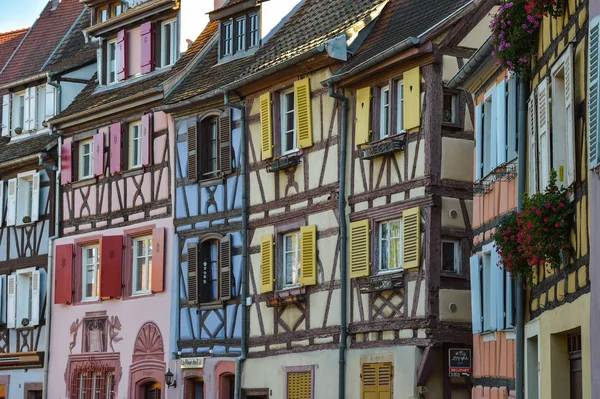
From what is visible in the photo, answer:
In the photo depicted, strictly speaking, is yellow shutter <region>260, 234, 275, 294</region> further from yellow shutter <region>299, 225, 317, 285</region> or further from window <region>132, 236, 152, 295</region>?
window <region>132, 236, 152, 295</region>

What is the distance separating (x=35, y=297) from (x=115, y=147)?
473 centimetres

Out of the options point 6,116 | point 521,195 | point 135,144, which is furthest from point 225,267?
point 6,116

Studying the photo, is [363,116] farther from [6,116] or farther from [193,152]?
[6,116]

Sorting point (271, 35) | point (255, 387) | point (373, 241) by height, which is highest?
point (271, 35)

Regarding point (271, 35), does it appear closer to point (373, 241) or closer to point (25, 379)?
point (373, 241)

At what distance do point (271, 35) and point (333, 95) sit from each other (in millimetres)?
4854

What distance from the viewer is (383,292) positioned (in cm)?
2314

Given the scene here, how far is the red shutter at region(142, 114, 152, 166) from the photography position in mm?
30328

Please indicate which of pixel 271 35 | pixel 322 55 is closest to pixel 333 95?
pixel 322 55

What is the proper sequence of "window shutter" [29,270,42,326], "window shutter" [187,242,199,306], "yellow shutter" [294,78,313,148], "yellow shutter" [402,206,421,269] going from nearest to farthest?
"yellow shutter" [402,206,421,269] < "yellow shutter" [294,78,313,148] < "window shutter" [187,242,199,306] < "window shutter" [29,270,42,326]

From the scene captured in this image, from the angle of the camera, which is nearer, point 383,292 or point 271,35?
point 383,292

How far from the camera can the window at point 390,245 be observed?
23087 millimetres

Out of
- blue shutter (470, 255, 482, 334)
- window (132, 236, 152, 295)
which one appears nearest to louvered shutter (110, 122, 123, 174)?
window (132, 236, 152, 295)

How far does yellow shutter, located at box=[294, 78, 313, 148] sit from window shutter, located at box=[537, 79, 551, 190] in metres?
9.39
